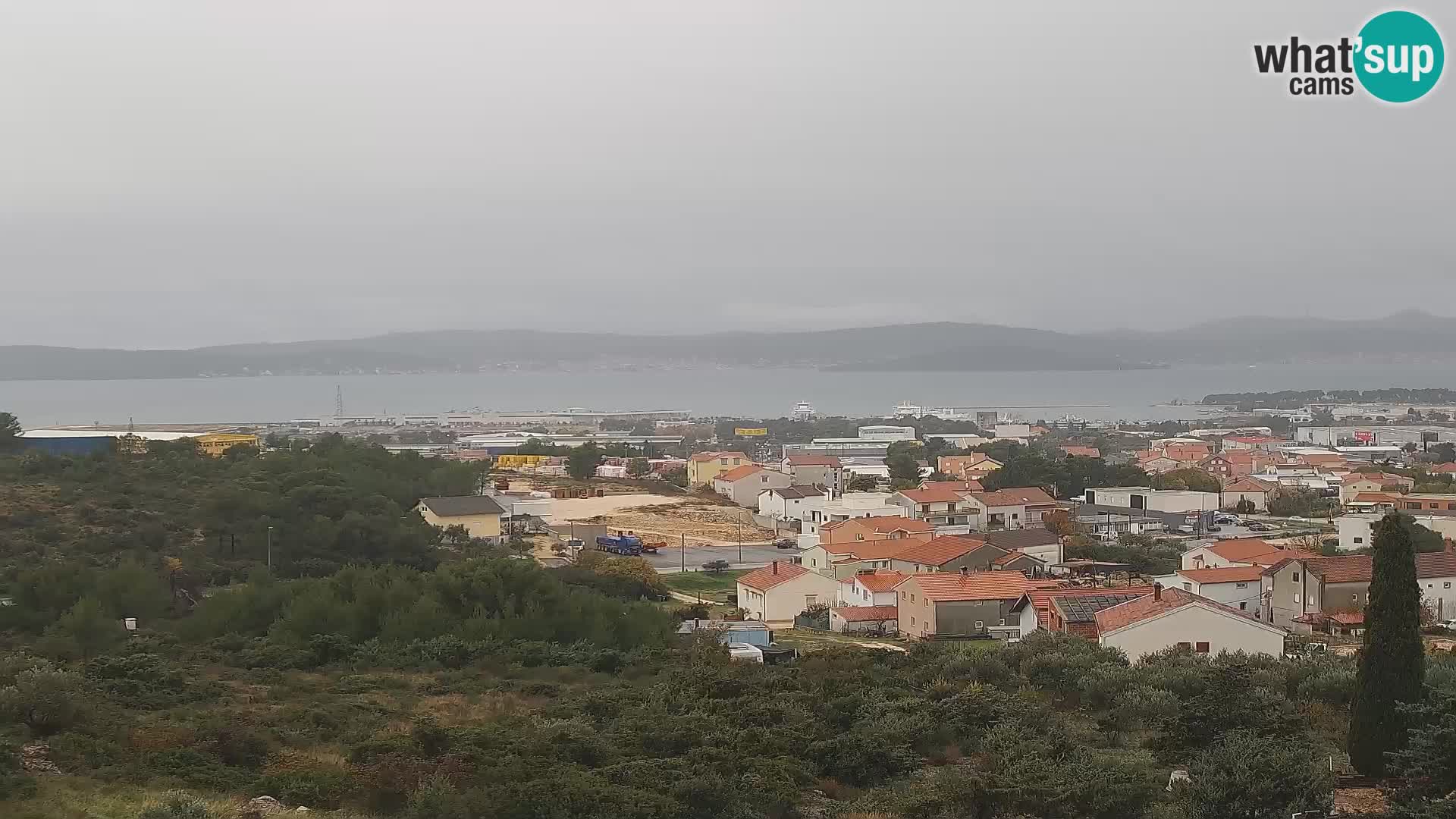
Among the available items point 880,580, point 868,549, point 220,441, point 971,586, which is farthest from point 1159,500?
point 220,441

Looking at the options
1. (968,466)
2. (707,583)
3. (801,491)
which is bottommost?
(707,583)

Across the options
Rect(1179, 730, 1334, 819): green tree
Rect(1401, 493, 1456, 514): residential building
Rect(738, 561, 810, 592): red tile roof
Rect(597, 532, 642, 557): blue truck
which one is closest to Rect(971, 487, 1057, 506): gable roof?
Rect(1401, 493, 1456, 514): residential building

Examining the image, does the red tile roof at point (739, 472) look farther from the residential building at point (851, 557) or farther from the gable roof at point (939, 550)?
the gable roof at point (939, 550)

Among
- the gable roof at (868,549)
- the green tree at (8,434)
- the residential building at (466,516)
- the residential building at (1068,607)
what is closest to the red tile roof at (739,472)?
the residential building at (466,516)

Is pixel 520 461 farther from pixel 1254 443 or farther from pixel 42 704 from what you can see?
pixel 42 704

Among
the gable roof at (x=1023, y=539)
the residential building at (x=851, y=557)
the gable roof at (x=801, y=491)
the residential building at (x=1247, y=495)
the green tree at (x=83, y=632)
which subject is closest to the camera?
the green tree at (x=83, y=632)

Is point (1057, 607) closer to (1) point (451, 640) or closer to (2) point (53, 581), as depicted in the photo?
(1) point (451, 640)
